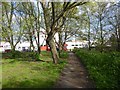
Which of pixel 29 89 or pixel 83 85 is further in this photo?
pixel 83 85

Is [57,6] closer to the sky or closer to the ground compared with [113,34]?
closer to the sky

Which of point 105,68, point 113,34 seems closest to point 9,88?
point 105,68

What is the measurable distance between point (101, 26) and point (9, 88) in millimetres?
34476

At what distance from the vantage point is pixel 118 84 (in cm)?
1045

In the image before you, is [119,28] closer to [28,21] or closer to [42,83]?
[28,21]

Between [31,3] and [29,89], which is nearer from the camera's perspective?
[29,89]

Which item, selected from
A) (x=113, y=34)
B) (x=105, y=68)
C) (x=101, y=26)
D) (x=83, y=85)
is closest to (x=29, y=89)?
(x=83, y=85)

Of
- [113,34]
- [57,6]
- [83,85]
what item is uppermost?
[57,6]

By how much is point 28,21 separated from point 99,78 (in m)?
22.4

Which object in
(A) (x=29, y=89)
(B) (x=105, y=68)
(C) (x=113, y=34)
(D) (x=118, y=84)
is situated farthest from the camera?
(C) (x=113, y=34)

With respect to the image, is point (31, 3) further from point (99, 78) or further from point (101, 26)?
point (99, 78)

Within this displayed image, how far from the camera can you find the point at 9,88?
31.4ft

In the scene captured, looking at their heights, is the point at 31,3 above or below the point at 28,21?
above

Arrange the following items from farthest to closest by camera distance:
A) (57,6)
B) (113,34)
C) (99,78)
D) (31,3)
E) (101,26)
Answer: (101,26)
(113,34)
(31,3)
(57,6)
(99,78)
